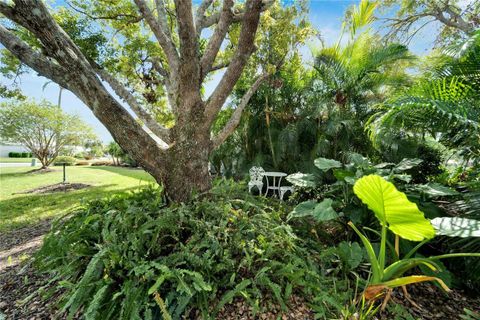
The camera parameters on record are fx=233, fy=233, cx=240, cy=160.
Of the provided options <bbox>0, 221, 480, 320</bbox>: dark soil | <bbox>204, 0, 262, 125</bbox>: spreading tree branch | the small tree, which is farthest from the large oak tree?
the small tree

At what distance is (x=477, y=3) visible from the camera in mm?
6484

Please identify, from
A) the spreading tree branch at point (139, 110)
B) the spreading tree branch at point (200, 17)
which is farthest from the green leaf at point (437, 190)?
the spreading tree branch at point (200, 17)

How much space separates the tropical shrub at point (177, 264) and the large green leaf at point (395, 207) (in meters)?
0.66

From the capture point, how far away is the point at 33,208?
525cm

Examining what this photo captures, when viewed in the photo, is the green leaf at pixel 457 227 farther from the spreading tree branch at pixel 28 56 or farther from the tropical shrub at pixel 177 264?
the spreading tree branch at pixel 28 56

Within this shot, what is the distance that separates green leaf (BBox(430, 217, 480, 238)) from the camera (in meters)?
1.38

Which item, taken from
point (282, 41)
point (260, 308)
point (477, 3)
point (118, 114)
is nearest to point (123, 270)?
point (260, 308)

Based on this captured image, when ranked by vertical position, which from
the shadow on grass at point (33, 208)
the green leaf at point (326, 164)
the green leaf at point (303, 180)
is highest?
the green leaf at point (326, 164)

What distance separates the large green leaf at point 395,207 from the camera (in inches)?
52.0

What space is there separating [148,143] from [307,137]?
3.83 meters

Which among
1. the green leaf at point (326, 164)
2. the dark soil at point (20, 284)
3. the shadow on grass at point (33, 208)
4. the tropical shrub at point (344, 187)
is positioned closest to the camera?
the dark soil at point (20, 284)

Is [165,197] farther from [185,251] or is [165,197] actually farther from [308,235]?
[308,235]

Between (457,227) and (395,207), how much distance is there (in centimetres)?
49

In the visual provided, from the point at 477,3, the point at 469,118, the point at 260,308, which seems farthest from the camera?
the point at 477,3
